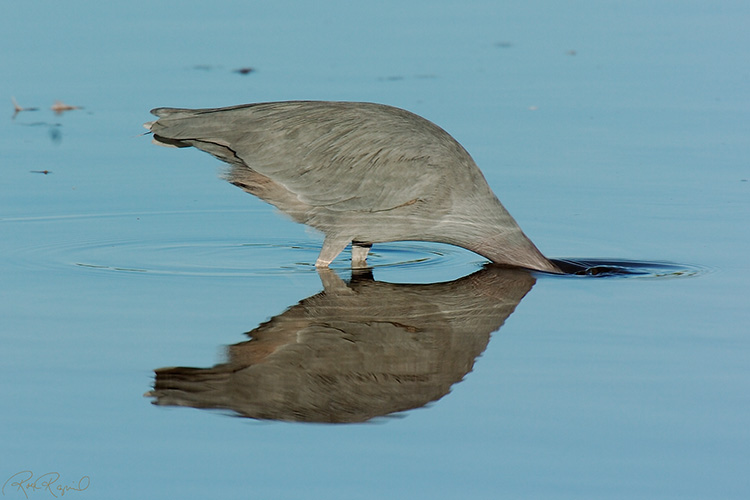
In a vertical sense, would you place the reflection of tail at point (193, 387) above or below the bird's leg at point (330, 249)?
below

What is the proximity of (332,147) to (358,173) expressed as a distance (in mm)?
267

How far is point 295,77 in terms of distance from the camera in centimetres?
1255

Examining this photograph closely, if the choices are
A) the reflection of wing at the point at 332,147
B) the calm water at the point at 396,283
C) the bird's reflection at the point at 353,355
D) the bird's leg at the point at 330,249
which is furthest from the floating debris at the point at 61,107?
the bird's reflection at the point at 353,355

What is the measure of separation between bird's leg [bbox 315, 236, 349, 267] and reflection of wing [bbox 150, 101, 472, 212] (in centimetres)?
21

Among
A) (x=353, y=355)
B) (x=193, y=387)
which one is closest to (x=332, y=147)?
(x=353, y=355)

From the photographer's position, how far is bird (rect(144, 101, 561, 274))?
7.65m

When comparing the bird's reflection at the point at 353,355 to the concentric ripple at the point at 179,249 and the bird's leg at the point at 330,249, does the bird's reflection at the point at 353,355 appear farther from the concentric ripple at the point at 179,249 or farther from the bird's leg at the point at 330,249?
the concentric ripple at the point at 179,249

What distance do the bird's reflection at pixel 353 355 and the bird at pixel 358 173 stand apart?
1.23 ft

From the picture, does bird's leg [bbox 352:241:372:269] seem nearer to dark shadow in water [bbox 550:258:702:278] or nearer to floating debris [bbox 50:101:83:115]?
dark shadow in water [bbox 550:258:702:278]

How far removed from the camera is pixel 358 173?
7.75 m

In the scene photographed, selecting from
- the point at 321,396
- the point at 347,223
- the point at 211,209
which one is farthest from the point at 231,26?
the point at 321,396

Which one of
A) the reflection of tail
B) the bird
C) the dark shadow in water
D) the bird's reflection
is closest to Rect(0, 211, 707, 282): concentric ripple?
the dark shadow in water

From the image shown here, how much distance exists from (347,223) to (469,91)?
526cm

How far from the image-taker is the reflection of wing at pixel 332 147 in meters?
7.63
